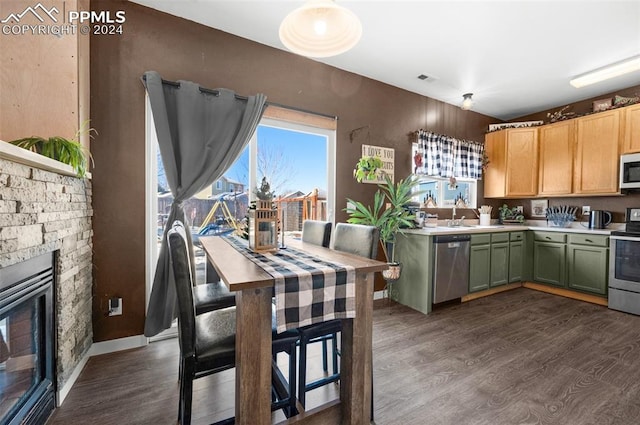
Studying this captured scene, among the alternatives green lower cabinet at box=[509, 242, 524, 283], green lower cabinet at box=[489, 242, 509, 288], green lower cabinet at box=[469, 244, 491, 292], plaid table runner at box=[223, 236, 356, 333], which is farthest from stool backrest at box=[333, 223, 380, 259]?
green lower cabinet at box=[509, 242, 524, 283]

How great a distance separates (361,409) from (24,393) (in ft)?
5.38

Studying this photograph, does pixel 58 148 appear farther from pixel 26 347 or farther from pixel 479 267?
pixel 479 267

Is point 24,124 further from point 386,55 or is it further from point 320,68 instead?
point 386,55

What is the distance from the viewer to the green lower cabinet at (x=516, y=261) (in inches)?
145

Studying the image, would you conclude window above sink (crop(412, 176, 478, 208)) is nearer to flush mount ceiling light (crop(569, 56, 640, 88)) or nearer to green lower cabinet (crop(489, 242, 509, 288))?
green lower cabinet (crop(489, 242, 509, 288))

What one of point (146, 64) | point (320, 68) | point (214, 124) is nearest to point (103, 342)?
point (214, 124)

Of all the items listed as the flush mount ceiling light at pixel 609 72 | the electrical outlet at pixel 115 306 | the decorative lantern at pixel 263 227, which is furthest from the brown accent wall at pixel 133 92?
the flush mount ceiling light at pixel 609 72

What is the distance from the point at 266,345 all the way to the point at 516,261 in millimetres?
3985

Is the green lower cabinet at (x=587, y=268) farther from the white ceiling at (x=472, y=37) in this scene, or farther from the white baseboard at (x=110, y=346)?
the white baseboard at (x=110, y=346)

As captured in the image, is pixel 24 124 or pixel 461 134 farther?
pixel 461 134

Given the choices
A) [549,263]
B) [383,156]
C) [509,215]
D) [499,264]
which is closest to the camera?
[383,156]

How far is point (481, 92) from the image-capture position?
368cm

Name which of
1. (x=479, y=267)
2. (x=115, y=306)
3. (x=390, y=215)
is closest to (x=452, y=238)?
(x=479, y=267)

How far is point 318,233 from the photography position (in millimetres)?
2027
